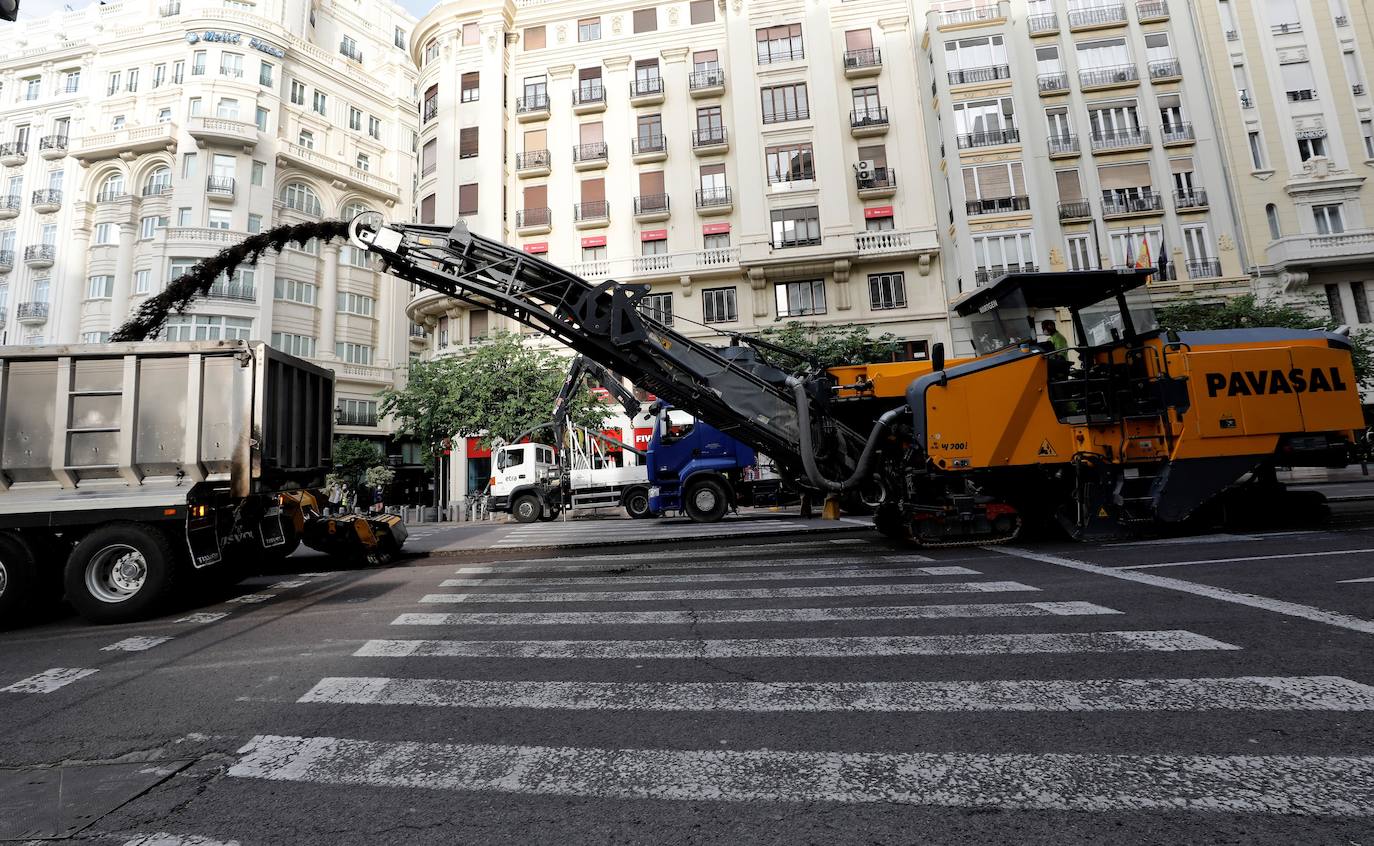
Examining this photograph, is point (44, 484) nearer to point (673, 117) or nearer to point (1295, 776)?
point (1295, 776)

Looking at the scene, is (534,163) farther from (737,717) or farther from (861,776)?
(861,776)

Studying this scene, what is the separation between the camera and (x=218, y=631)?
18.6 ft

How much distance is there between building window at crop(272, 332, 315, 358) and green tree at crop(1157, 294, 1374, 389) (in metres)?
42.8

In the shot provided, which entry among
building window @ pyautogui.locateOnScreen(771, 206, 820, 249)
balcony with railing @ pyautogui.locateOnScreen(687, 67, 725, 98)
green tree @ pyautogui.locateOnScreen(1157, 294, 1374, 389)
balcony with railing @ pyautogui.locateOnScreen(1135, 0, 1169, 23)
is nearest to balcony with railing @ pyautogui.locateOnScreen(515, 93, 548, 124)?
balcony with railing @ pyautogui.locateOnScreen(687, 67, 725, 98)

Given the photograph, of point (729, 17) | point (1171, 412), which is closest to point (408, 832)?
point (1171, 412)

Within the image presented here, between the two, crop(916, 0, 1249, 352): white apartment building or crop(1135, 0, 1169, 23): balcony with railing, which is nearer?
crop(916, 0, 1249, 352): white apartment building

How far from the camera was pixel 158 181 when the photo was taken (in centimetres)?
3831

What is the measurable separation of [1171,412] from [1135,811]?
24.0 ft

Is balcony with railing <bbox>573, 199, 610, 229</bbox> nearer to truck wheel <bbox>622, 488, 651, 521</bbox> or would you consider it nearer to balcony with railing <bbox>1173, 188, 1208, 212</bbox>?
truck wheel <bbox>622, 488, 651, 521</bbox>

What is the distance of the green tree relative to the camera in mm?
22969

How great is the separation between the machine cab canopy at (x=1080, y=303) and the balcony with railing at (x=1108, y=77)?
1041 inches

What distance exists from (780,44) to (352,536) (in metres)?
30.1

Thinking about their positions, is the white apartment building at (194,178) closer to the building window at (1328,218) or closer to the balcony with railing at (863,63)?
the balcony with railing at (863,63)

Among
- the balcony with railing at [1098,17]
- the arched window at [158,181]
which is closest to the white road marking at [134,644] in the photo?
the balcony with railing at [1098,17]
